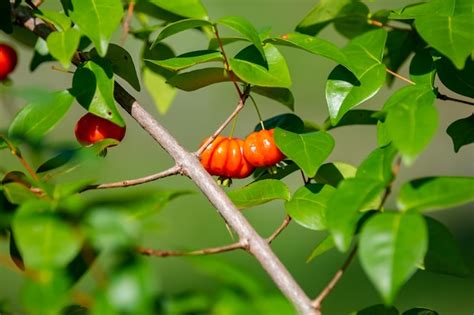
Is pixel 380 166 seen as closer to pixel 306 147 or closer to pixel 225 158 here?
pixel 306 147

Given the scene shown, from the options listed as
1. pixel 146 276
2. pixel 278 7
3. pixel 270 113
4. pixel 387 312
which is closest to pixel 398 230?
pixel 146 276

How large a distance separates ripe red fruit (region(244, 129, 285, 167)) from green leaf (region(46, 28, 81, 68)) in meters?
0.29

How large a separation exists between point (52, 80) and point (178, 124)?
33.5 inches

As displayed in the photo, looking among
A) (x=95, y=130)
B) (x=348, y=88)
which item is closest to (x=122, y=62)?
(x=95, y=130)

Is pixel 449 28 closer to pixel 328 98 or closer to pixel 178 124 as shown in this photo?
pixel 328 98

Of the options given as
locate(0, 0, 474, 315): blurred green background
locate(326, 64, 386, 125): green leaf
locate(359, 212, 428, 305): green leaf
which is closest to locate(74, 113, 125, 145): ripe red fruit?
locate(326, 64, 386, 125): green leaf

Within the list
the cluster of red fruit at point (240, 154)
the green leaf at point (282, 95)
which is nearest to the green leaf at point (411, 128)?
the cluster of red fruit at point (240, 154)

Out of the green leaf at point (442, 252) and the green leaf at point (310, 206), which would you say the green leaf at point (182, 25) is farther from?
the green leaf at point (442, 252)

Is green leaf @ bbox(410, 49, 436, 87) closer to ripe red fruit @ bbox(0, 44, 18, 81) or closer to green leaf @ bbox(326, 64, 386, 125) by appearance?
green leaf @ bbox(326, 64, 386, 125)

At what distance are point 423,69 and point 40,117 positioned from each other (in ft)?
1.68

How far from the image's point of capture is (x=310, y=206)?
3.04 feet

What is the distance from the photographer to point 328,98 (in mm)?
1026

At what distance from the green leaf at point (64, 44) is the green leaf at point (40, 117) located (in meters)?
0.04

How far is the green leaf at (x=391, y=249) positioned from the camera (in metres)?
0.61
